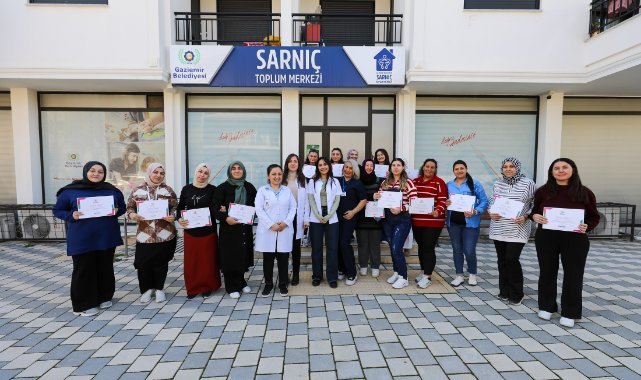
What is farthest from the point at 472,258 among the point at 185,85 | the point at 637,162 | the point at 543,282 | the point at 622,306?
the point at 637,162

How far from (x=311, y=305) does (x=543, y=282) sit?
286cm

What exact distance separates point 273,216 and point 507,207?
3.03 metres

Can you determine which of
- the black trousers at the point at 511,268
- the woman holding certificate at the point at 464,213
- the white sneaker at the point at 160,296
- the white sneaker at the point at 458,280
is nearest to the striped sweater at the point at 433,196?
the woman holding certificate at the point at 464,213

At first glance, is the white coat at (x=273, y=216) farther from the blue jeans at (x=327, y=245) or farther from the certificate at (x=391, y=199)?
the certificate at (x=391, y=199)

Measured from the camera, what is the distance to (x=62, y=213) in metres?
4.13

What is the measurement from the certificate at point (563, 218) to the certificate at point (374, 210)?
2.03 meters

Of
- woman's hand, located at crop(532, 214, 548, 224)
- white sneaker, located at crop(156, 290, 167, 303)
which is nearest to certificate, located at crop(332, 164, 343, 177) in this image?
woman's hand, located at crop(532, 214, 548, 224)

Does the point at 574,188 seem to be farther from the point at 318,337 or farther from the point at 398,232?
the point at 318,337

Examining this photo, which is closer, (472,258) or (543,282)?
(543,282)

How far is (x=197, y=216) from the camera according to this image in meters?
4.51

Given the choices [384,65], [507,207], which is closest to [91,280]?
[507,207]

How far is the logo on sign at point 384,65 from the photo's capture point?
316 inches

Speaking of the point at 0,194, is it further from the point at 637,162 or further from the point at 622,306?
the point at 637,162

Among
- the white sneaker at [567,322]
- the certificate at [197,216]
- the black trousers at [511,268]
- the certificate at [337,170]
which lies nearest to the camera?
the white sneaker at [567,322]
